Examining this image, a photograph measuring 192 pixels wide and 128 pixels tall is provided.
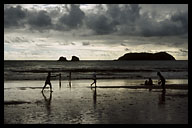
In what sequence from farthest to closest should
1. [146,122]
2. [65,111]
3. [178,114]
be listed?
[65,111] → [178,114] → [146,122]

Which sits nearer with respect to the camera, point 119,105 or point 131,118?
point 131,118

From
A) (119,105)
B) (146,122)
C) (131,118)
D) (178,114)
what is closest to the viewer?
(146,122)

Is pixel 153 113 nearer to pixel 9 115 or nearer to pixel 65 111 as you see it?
pixel 65 111

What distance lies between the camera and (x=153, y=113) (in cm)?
1134

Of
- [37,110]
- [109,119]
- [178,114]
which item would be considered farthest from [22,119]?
[178,114]

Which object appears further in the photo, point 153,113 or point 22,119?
point 153,113

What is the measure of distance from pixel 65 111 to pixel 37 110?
1527 millimetres
